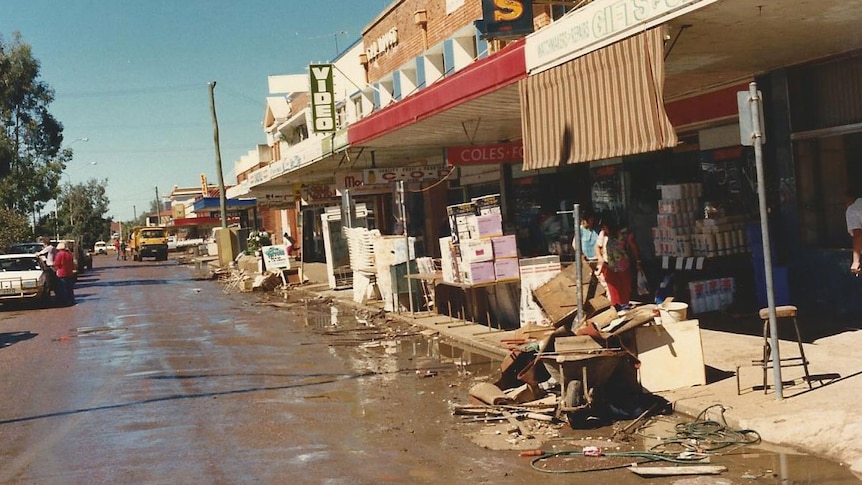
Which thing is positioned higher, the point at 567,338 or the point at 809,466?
the point at 567,338

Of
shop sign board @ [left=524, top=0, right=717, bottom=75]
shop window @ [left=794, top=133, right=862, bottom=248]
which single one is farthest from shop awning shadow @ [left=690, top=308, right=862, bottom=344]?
shop sign board @ [left=524, top=0, right=717, bottom=75]

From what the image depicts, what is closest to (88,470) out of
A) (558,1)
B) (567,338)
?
(567,338)

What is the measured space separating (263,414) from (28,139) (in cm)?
4865

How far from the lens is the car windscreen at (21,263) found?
26391mm

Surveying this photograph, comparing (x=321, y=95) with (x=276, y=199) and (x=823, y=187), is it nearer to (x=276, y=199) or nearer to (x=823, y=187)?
(x=276, y=199)

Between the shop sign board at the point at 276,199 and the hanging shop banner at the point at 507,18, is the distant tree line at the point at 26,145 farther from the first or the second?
the hanging shop banner at the point at 507,18

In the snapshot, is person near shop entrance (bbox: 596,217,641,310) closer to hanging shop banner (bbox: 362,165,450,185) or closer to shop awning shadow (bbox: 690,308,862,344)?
shop awning shadow (bbox: 690,308,862,344)

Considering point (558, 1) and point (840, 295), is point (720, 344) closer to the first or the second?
point (840, 295)

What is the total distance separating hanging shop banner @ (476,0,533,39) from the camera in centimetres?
1722

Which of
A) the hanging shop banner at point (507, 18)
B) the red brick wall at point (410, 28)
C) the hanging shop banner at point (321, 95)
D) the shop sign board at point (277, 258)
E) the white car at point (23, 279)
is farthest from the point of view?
the hanging shop banner at point (321, 95)

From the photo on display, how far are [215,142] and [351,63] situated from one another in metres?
11.6

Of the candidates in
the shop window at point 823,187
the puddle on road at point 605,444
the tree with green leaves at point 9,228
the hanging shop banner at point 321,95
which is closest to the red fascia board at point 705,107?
the shop window at point 823,187

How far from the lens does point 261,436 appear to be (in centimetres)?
824

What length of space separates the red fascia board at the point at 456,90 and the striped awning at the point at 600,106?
0.44 m
